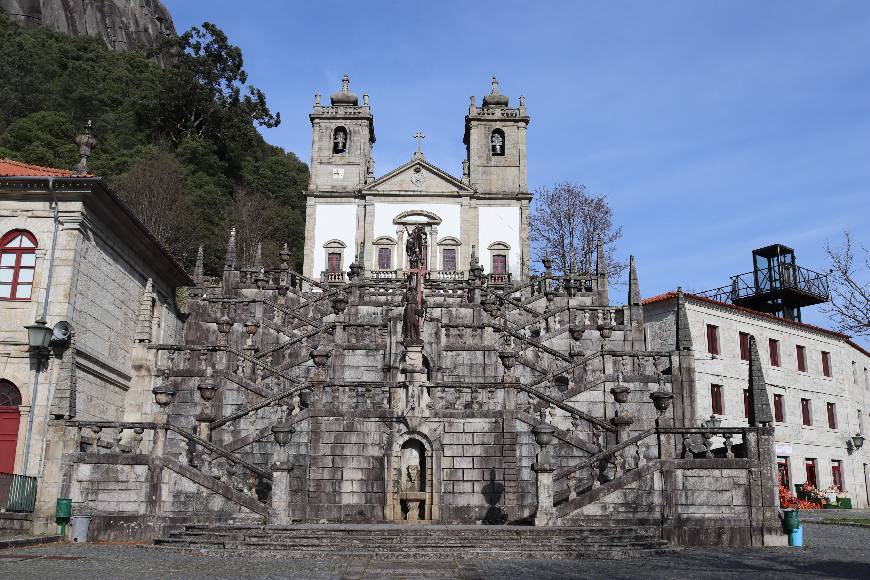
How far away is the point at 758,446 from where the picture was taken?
16641mm

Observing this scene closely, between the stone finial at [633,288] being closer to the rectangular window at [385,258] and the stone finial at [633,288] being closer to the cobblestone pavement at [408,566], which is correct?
the cobblestone pavement at [408,566]

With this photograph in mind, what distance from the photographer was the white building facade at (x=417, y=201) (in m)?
47.8

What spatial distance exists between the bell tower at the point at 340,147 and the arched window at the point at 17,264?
3055cm

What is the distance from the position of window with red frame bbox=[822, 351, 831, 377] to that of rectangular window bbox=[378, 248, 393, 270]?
2429cm

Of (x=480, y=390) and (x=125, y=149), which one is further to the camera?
(x=125, y=149)

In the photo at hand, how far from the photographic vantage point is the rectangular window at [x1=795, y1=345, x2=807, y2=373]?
35.7 m

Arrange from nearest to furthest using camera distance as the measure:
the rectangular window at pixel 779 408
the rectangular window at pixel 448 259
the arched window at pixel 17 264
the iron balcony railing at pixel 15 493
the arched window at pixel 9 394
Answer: the iron balcony railing at pixel 15 493 < the arched window at pixel 9 394 < the arched window at pixel 17 264 < the rectangular window at pixel 779 408 < the rectangular window at pixel 448 259

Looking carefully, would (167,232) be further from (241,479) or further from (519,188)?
(241,479)

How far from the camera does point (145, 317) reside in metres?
23.8

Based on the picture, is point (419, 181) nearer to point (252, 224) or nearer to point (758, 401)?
point (252, 224)

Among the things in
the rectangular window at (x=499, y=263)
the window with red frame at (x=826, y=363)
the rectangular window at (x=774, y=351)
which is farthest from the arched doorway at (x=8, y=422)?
the window with red frame at (x=826, y=363)

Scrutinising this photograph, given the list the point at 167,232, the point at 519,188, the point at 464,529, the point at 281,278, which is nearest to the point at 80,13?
the point at 167,232

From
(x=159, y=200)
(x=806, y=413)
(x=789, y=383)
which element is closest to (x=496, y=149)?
(x=159, y=200)

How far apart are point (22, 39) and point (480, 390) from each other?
56927 millimetres
